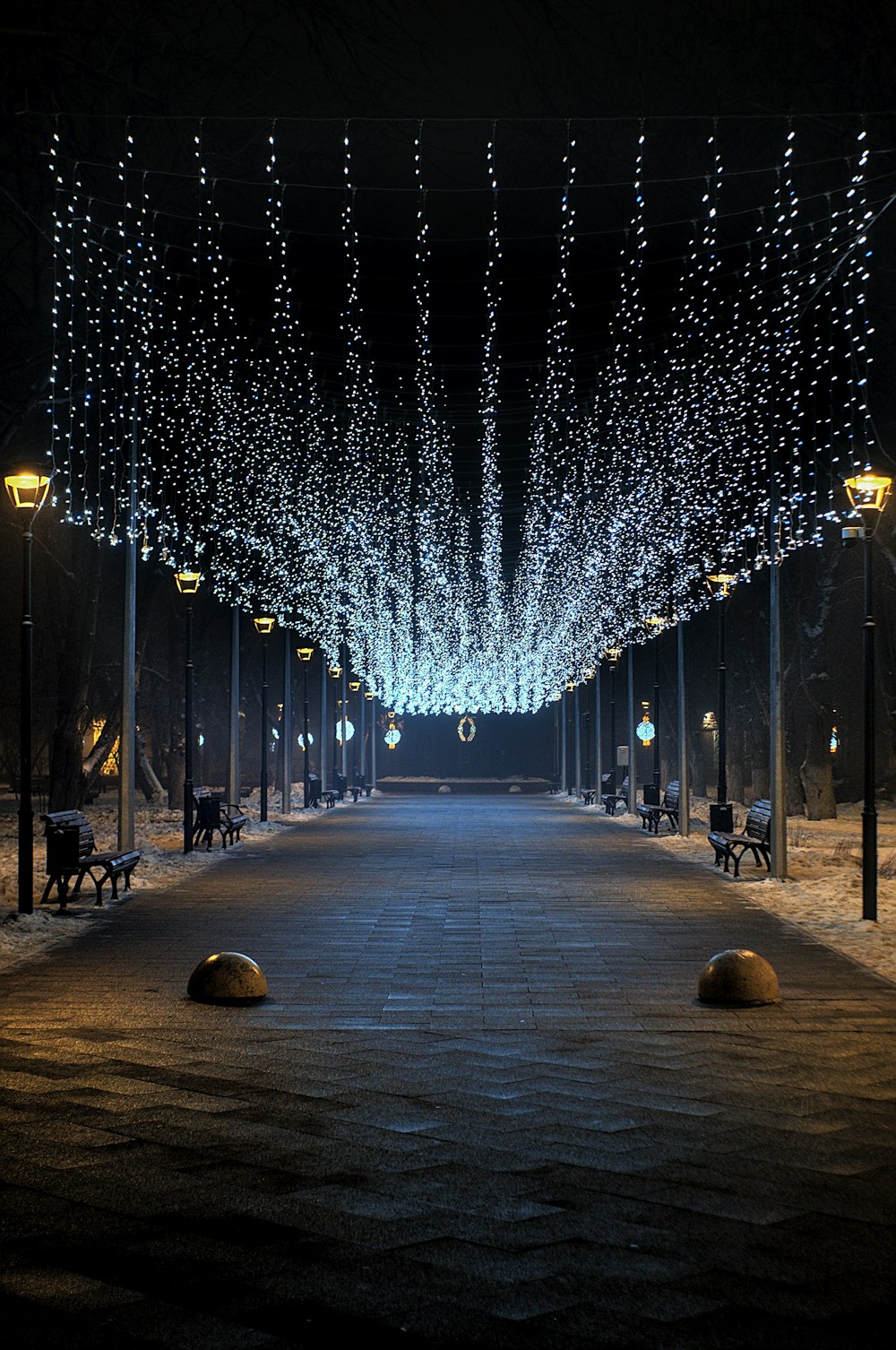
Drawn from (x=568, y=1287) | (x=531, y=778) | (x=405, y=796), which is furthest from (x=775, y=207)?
(x=531, y=778)

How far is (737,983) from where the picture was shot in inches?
438

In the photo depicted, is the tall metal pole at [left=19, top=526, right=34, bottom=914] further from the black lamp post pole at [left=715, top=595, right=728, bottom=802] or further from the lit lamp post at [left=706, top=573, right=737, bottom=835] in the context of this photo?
the black lamp post pole at [left=715, top=595, right=728, bottom=802]

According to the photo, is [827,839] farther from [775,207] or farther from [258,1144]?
[258,1144]

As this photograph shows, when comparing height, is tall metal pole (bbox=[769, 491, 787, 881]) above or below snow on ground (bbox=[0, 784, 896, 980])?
above

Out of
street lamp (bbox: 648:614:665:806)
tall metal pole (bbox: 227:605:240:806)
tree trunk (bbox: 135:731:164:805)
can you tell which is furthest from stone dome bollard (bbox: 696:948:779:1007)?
tree trunk (bbox: 135:731:164:805)

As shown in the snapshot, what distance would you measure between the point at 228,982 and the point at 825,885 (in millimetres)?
11142

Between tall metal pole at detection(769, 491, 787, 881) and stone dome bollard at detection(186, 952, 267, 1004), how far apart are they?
11.1 meters

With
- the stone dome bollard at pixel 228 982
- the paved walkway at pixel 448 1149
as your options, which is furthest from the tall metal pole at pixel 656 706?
the stone dome bollard at pixel 228 982

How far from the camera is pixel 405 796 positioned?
63531 millimetres

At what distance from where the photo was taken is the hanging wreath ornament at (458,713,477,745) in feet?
307

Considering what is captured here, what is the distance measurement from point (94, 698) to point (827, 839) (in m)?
23.0

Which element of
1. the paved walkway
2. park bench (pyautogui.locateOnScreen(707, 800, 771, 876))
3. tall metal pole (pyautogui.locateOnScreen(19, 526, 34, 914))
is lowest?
the paved walkway

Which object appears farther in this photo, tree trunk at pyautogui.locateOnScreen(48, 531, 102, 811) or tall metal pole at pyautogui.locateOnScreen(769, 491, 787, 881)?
tree trunk at pyautogui.locateOnScreen(48, 531, 102, 811)

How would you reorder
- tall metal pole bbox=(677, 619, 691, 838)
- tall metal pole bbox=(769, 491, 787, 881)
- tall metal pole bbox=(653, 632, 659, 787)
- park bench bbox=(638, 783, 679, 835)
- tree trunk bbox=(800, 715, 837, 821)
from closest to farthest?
tall metal pole bbox=(769, 491, 787, 881) < tall metal pole bbox=(677, 619, 691, 838) < park bench bbox=(638, 783, 679, 835) < tree trunk bbox=(800, 715, 837, 821) < tall metal pole bbox=(653, 632, 659, 787)
